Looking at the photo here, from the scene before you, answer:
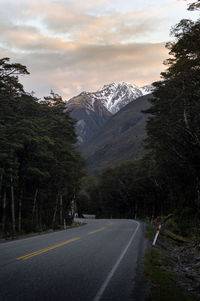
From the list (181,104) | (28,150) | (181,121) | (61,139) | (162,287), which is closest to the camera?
(162,287)

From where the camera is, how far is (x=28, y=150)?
2931cm

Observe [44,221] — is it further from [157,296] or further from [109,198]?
[109,198]

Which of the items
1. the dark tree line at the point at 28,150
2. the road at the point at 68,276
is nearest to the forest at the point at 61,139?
the dark tree line at the point at 28,150

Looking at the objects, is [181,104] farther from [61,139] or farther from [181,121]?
[61,139]

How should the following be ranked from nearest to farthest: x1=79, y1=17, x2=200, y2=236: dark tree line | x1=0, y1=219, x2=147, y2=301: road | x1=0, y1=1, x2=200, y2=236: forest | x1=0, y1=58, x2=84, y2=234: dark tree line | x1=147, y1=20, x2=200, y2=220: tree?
1. x1=0, y1=219, x2=147, y2=301: road
2. x1=147, y1=20, x2=200, y2=220: tree
3. x1=79, y1=17, x2=200, y2=236: dark tree line
4. x1=0, y1=1, x2=200, y2=236: forest
5. x1=0, y1=58, x2=84, y2=234: dark tree line

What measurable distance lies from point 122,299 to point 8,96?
24832 millimetres

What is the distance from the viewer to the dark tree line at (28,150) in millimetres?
26250

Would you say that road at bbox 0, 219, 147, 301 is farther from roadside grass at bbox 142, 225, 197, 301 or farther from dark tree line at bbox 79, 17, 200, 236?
dark tree line at bbox 79, 17, 200, 236

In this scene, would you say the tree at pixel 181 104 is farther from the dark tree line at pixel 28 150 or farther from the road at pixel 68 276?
the road at pixel 68 276

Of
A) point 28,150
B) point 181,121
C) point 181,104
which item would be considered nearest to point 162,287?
point 181,104

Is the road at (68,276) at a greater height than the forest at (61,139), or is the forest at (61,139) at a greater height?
the forest at (61,139)

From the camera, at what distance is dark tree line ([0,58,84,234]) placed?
26250 mm

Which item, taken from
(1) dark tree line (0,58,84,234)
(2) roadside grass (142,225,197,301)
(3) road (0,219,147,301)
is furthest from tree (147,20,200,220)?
(2) roadside grass (142,225,197,301)

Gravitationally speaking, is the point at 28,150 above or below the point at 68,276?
above
